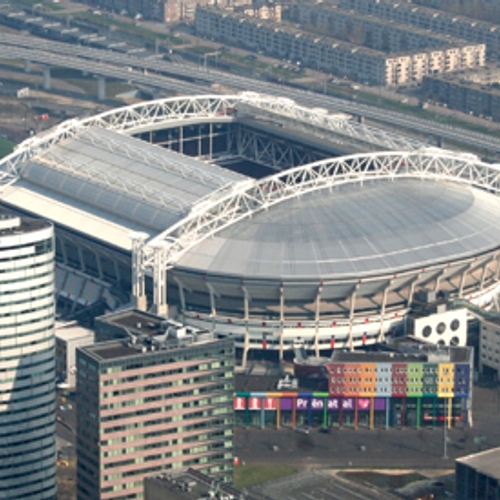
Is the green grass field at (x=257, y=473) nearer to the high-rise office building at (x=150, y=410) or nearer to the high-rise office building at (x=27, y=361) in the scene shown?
the high-rise office building at (x=150, y=410)

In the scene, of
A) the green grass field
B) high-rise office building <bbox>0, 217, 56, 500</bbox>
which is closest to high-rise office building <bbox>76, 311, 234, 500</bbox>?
high-rise office building <bbox>0, 217, 56, 500</bbox>

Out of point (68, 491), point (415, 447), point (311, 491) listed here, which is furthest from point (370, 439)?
point (68, 491)

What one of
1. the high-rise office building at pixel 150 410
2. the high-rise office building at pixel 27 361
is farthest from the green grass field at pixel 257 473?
the high-rise office building at pixel 27 361

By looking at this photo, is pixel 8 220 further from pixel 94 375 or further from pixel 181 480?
pixel 181 480

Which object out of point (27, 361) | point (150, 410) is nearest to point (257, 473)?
point (150, 410)

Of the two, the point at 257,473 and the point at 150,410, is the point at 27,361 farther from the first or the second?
the point at 257,473
